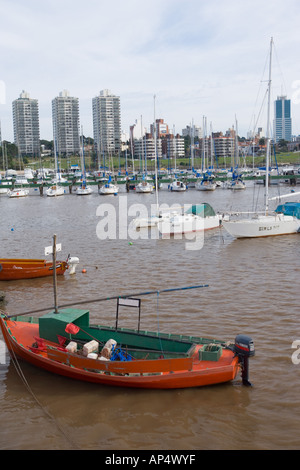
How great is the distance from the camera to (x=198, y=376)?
467 inches

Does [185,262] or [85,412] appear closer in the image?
[85,412]

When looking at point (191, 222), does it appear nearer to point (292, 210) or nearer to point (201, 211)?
point (201, 211)

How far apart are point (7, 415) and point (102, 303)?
333 inches

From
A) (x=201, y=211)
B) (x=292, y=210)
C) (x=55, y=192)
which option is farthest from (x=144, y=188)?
(x=292, y=210)

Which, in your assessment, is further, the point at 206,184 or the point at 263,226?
the point at 206,184

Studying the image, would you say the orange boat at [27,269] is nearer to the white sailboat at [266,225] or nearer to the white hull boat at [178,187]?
the white sailboat at [266,225]

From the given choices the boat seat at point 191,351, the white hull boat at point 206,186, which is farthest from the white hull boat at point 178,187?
the boat seat at point 191,351

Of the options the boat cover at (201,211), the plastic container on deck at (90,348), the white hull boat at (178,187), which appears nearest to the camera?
the plastic container on deck at (90,348)

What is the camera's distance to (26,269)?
23.9 meters

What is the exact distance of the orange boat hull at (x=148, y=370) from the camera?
1186 cm

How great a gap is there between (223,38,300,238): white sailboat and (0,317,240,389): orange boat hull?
68.8ft

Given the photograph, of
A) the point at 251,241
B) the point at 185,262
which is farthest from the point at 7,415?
the point at 251,241

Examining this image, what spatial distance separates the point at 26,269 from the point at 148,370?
44.8 feet
